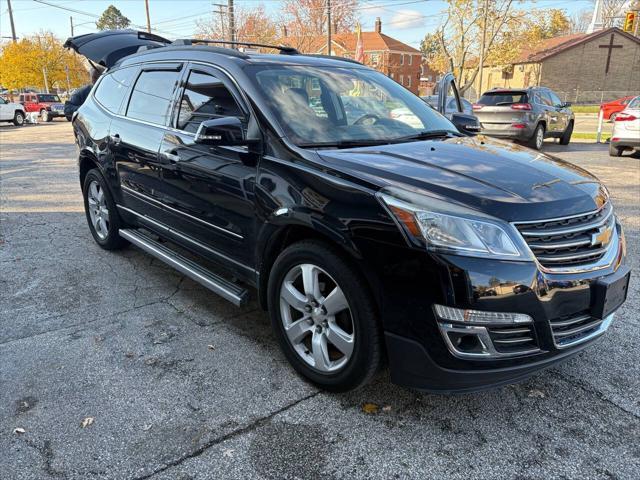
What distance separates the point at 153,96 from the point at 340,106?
1.69 m

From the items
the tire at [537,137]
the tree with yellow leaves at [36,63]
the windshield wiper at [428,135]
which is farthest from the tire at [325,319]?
the tree with yellow leaves at [36,63]

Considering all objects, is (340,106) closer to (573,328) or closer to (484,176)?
(484,176)

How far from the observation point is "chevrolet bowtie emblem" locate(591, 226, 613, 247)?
7.84 ft

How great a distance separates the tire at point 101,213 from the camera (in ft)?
16.0

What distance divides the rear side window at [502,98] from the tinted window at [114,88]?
429 inches

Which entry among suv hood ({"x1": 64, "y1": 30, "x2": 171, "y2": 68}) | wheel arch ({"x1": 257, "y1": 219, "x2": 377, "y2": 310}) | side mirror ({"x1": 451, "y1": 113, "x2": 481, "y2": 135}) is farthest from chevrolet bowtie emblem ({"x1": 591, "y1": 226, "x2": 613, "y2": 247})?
suv hood ({"x1": 64, "y1": 30, "x2": 171, "y2": 68})

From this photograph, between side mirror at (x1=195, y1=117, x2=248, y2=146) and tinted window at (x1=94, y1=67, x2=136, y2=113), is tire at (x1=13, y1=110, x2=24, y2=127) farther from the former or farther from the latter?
side mirror at (x1=195, y1=117, x2=248, y2=146)

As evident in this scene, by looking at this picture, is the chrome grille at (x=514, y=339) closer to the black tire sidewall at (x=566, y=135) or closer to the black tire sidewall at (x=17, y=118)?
the black tire sidewall at (x=566, y=135)

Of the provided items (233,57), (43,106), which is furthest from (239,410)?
(43,106)

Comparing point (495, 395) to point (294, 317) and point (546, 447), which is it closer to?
point (546, 447)

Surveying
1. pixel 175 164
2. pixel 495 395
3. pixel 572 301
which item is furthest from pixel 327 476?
pixel 175 164

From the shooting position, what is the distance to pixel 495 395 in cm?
273

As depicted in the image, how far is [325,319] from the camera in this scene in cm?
261

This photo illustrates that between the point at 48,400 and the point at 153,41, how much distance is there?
259 inches
